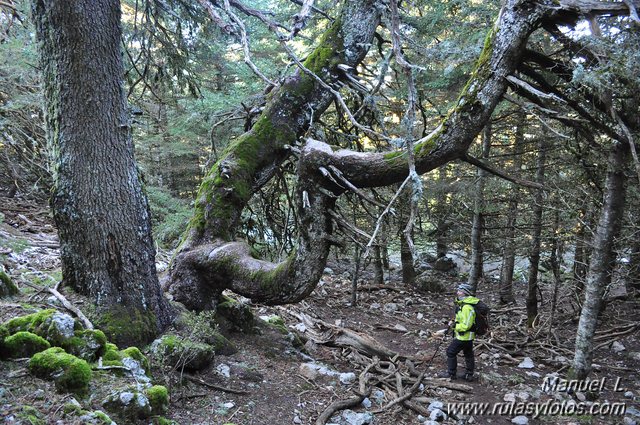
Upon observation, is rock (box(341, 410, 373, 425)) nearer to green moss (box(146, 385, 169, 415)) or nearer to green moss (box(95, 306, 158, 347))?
green moss (box(146, 385, 169, 415))

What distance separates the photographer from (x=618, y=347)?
8.14 m

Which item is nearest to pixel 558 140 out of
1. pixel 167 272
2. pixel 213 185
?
pixel 213 185

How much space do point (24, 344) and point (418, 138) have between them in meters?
4.54

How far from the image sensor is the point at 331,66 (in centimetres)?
581

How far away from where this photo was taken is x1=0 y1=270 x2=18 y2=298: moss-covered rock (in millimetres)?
4156

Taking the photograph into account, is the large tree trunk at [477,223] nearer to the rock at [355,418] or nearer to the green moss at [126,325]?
the rock at [355,418]

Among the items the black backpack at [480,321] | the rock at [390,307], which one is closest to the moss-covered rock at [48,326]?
the black backpack at [480,321]

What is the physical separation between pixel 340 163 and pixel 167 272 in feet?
9.40

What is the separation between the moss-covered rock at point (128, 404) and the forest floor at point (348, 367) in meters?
0.10

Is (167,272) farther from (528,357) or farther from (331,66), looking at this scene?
(528,357)

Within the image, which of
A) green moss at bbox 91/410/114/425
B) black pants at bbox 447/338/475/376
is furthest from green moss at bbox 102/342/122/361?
black pants at bbox 447/338/475/376

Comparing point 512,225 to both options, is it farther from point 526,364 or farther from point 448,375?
point 448,375

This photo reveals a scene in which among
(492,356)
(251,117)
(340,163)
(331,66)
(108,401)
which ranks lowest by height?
(492,356)

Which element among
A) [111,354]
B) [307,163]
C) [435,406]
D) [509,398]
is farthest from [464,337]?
[111,354]
